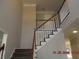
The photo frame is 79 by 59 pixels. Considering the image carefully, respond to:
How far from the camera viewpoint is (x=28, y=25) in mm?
8570

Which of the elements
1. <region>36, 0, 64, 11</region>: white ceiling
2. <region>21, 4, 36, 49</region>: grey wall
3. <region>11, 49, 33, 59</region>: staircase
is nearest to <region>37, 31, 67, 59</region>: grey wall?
<region>11, 49, 33, 59</region>: staircase

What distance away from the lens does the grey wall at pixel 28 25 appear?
8.14m

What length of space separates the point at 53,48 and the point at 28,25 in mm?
2699

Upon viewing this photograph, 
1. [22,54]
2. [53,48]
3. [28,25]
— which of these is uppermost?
[28,25]

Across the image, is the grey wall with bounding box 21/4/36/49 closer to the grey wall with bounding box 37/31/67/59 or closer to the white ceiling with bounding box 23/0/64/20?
the white ceiling with bounding box 23/0/64/20

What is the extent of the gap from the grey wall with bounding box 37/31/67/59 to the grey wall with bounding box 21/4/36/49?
1.66m

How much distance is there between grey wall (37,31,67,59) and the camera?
6.63m

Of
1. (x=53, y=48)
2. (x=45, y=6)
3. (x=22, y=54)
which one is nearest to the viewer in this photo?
(x=22, y=54)

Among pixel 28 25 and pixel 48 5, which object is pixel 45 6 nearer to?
pixel 48 5

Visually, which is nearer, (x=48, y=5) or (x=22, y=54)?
(x=22, y=54)

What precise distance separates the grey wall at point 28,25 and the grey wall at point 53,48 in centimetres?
166

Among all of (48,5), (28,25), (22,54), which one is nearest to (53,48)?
(22,54)

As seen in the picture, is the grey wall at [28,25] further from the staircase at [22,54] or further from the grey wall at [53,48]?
the grey wall at [53,48]

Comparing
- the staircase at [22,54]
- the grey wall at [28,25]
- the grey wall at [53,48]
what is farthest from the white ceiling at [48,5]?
the staircase at [22,54]
